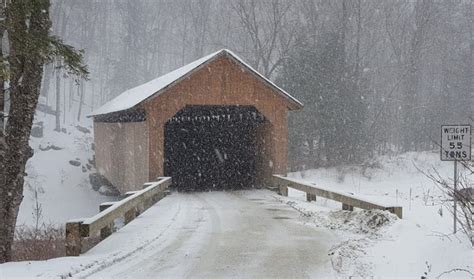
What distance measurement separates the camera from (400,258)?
21.6 feet

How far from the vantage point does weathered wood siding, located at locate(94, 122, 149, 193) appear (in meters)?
16.7

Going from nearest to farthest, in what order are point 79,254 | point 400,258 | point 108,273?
point 108,273 < point 400,258 < point 79,254

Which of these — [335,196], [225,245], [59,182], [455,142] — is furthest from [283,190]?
[59,182]

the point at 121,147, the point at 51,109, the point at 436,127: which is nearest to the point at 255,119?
the point at 121,147

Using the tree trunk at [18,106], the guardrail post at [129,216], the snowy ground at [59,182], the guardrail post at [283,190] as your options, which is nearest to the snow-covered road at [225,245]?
the guardrail post at [129,216]

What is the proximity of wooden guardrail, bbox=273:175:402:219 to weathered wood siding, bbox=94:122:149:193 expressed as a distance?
4.40 meters

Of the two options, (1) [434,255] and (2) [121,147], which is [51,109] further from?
(1) [434,255]

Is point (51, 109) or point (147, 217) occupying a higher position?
point (51, 109)

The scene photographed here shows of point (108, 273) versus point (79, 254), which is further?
point (79, 254)

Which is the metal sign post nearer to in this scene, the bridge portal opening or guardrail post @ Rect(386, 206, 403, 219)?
guardrail post @ Rect(386, 206, 403, 219)

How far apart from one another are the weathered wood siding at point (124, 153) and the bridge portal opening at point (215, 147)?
1.98m

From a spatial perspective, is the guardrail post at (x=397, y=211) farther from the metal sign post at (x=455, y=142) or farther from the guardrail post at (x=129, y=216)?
the guardrail post at (x=129, y=216)

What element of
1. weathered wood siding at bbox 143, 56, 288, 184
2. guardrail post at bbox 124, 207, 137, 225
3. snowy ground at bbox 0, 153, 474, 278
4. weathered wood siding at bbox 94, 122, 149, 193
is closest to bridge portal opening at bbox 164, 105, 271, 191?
weathered wood siding at bbox 143, 56, 288, 184

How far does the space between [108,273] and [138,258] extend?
34.5 inches
